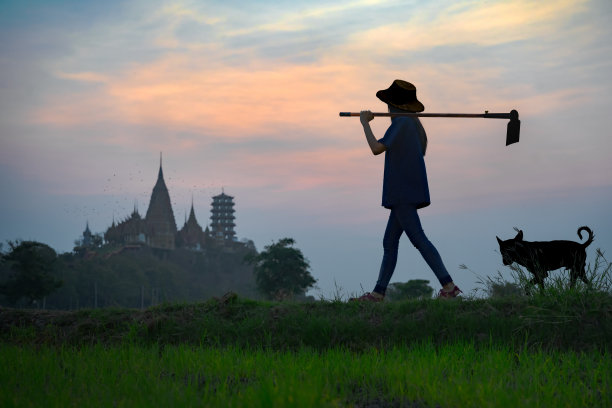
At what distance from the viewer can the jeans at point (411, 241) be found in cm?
686

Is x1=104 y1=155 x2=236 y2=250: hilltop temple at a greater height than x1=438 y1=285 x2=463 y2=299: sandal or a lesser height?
greater

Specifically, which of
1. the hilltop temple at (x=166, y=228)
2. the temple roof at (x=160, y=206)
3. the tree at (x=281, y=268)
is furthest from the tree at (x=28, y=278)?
the temple roof at (x=160, y=206)

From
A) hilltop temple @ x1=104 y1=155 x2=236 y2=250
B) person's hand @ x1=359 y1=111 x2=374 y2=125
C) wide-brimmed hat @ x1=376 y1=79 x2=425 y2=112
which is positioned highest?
hilltop temple @ x1=104 y1=155 x2=236 y2=250

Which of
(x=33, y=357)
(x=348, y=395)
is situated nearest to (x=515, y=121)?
(x=348, y=395)

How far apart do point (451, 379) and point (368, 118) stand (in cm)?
368

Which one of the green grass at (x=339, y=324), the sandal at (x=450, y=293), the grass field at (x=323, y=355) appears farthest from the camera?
the sandal at (x=450, y=293)

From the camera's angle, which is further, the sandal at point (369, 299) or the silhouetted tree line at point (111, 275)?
the silhouetted tree line at point (111, 275)

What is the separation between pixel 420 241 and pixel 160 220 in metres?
115

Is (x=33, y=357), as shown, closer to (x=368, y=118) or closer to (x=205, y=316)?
(x=205, y=316)

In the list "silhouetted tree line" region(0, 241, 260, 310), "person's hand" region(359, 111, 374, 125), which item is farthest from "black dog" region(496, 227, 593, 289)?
"silhouetted tree line" region(0, 241, 260, 310)

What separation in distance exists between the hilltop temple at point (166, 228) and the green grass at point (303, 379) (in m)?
103

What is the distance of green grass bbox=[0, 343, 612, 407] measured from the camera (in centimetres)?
358

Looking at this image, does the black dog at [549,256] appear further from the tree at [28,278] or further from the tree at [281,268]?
the tree at [281,268]

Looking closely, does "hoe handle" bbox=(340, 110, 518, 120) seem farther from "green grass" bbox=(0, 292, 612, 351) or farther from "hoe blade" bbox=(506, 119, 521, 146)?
"green grass" bbox=(0, 292, 612, 351)
